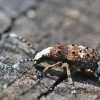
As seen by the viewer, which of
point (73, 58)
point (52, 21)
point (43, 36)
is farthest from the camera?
point (52, 21)

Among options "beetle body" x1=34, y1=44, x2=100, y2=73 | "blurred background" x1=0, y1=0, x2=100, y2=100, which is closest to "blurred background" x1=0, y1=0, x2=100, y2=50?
"blurred background" x1=0, y1=0, x2=100, y2=100

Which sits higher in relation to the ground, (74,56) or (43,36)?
(43,36)

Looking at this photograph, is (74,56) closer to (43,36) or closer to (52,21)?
(43,36)

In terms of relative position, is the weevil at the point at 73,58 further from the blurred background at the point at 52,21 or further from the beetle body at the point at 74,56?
the blurred background at the point at 52,21

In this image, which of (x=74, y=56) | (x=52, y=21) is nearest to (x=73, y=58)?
(x=74, y=56)

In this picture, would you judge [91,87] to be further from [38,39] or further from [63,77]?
[38,39]

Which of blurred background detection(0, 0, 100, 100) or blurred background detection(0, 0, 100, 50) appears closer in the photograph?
blurred background detection(0, 0, 100, 100)

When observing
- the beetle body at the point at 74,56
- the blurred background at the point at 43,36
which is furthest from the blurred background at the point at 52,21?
the beetle body at the point at 74,56

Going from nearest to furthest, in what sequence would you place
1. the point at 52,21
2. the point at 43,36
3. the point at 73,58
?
1. the point at 73,58
2. the point at 43,36
3. the point at 52,21

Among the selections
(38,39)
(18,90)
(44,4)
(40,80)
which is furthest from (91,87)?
(44,4)

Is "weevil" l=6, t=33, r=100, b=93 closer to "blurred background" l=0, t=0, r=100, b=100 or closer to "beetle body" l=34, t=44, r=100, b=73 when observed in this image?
"beetle body" l=34, t=44, r=100, b=73
